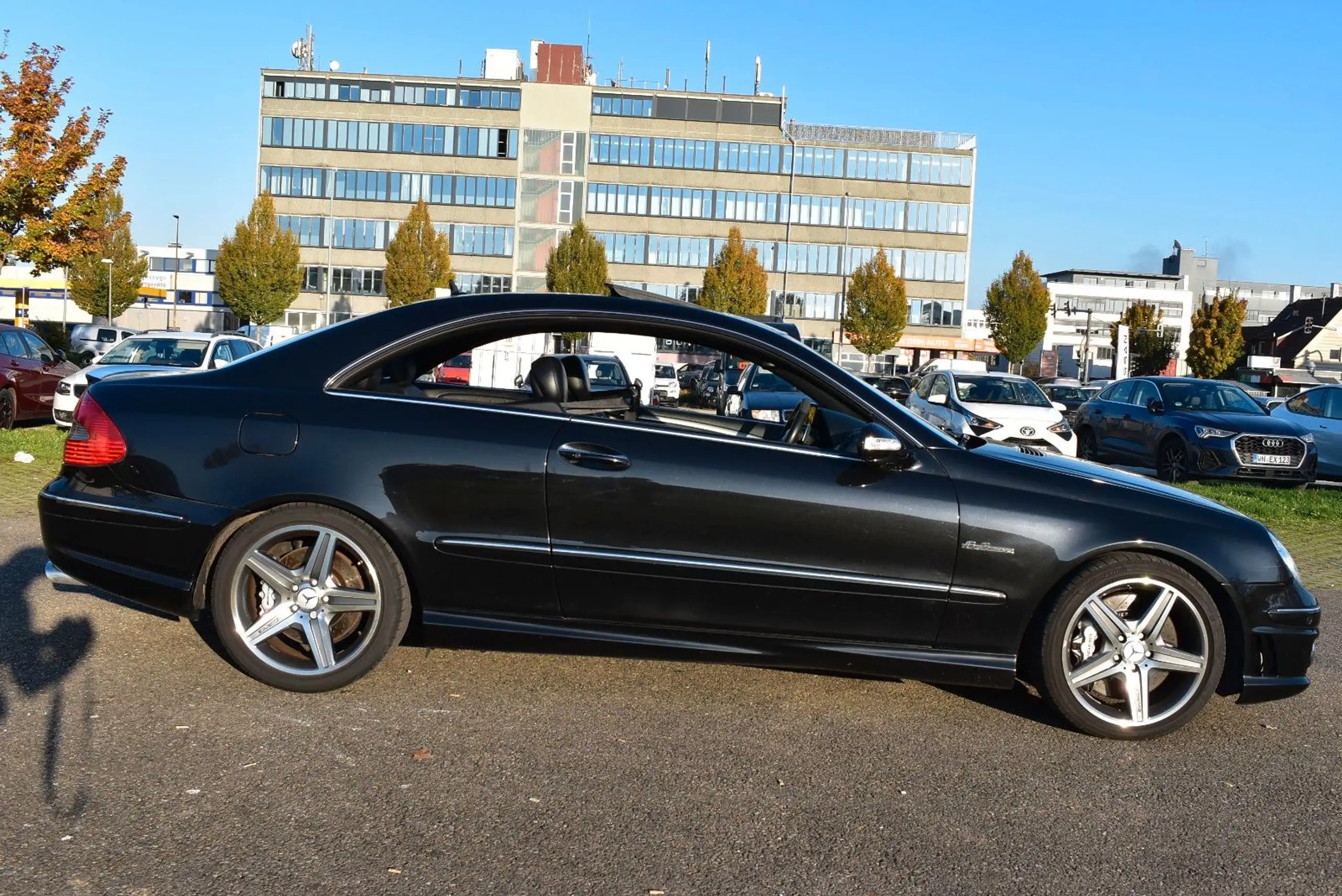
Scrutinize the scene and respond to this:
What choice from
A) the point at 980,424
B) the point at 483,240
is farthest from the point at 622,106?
the point at 980,424

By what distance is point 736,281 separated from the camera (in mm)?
70688

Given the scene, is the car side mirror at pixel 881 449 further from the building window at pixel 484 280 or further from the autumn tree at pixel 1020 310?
the building window at pixel 484 280

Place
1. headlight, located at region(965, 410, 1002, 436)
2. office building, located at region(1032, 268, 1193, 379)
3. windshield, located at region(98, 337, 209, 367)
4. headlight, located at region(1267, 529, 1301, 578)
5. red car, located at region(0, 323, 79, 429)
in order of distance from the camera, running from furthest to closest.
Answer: office building, located at region(1032, 268, 1193, 379)
windshield, located at region(98, 337, 209, 367)
red car, located at region(0, 323, 79, 429)
headlight, located at region(965, 410, 1002, 436)
headlight, located at region(1267, 529, 1301, 578)

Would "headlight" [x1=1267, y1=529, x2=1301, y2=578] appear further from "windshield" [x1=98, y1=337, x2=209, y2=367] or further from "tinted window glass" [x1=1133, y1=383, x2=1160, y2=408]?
"windshield" [x1=98, y1=337, x2=209, y2=367]

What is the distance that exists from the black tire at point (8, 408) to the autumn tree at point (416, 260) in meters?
54.8

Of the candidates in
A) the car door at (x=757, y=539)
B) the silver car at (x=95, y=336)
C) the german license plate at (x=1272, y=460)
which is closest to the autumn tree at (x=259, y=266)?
the silver car at (x=95, y=336)

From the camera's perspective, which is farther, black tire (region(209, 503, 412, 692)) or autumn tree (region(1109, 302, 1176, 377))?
autumn tree (region(1109, 302, 1176, 377))

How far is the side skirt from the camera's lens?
15.0ft

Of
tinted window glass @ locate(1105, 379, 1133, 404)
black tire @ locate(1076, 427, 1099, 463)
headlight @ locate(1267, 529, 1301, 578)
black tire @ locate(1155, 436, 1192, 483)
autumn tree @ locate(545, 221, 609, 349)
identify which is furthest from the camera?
autumn tree @ locate(545, 221, 609, 349)

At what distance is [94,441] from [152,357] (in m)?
13.3

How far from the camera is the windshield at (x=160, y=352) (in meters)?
17.1

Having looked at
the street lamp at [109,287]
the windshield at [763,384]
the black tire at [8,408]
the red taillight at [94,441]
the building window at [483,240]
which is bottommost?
the black tire at [8,408]

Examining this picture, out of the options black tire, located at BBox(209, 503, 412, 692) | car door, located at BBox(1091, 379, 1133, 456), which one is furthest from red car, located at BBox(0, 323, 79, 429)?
car door, located at BBox(1091, 379, 1133, 456)

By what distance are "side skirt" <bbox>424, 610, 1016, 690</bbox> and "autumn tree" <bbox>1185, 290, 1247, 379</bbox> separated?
79.0m
